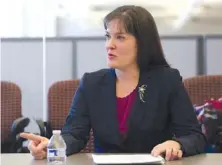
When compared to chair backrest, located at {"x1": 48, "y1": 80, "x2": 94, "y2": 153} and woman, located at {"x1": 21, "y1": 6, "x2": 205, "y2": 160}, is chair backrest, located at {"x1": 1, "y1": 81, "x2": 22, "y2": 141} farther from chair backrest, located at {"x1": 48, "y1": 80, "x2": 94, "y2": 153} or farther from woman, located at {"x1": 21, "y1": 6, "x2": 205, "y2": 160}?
woman, located at {"x1": 21, "y1": 6, "x2": 205, "y2": 160}

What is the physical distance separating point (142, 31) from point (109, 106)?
1.07ft

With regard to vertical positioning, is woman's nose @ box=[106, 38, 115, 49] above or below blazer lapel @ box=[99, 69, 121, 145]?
above

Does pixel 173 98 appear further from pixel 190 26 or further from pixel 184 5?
pixel 190 26

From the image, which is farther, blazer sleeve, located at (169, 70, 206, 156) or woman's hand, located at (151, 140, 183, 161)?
blazer sleeve, located at (169, 70, 206, 156)

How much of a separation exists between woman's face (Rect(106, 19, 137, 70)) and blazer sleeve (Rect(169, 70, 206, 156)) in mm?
214

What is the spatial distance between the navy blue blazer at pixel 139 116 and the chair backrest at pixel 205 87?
0.70 metres

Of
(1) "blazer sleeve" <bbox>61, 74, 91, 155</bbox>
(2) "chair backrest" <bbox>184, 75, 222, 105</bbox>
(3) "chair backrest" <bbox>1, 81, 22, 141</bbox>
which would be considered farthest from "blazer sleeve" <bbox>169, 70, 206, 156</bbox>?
(3) "chair backrest" <bbox>1, 81, 22, 141</bbox>

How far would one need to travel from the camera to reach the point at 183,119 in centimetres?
161

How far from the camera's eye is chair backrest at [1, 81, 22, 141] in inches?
105

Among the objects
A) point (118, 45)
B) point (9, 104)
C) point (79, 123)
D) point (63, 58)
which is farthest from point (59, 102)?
point (63, 58)

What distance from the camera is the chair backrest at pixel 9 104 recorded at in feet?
8.77

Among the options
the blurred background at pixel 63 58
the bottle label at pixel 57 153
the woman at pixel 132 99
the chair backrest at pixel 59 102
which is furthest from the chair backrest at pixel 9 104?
the bottle label at pixel 57 153

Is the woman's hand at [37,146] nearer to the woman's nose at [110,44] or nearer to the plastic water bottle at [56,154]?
the plastic water bottle at [56,154]

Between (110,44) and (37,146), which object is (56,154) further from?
(110,44)
